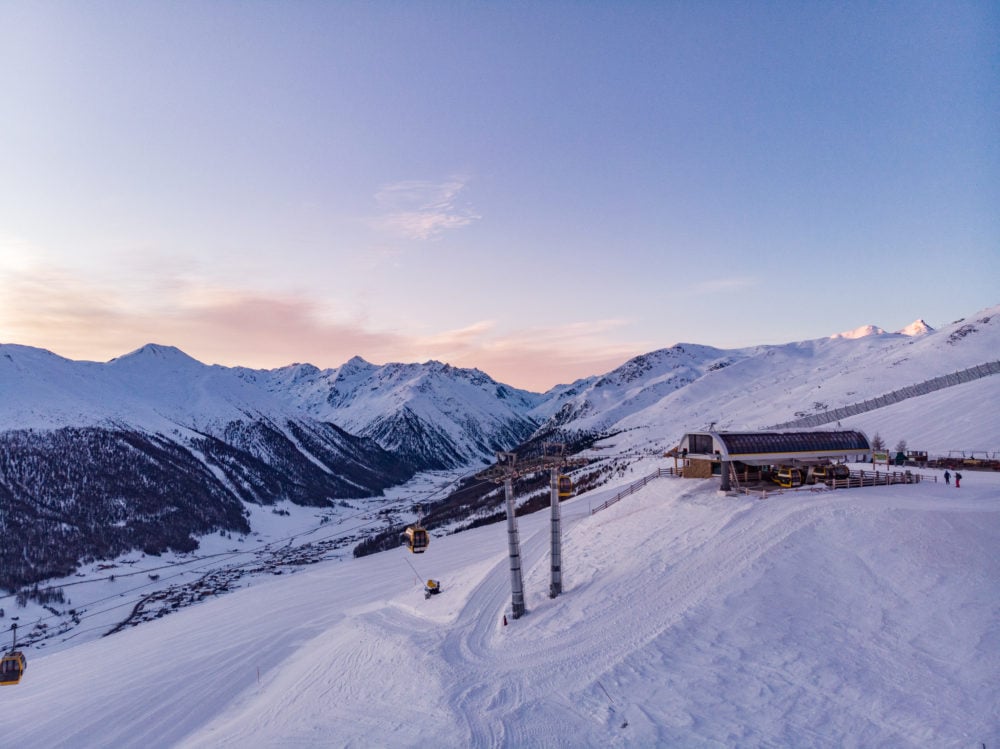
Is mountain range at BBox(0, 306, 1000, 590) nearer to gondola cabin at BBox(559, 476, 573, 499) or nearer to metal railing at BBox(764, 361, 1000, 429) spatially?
metal railing at BBox(764, 361, 1000, 429)

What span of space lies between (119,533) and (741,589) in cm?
10290

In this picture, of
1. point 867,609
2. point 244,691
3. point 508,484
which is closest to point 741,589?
point 867,609

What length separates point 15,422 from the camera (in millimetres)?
112750

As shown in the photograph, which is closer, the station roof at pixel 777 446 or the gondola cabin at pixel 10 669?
the gondola cabin at pixel 10 669

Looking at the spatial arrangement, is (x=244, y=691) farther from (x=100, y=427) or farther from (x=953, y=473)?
(x=100, y=427)

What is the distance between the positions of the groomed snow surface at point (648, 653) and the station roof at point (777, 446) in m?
3.25

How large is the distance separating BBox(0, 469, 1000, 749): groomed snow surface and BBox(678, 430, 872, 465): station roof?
325 cm

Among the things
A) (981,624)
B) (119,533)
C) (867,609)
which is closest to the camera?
(981,624)

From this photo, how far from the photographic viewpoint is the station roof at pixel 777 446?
3816 centimetres

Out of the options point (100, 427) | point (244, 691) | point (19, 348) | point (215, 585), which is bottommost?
point (215, 585)

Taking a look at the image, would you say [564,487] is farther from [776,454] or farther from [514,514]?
[776,454]

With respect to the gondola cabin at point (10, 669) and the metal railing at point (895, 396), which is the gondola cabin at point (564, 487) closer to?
the gondola cabin at point (10, 669)

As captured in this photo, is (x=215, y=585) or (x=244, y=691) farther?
(x=215, y=585)

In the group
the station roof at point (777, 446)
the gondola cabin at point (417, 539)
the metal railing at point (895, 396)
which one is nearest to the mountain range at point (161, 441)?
the metal railing at point (895, 396)
